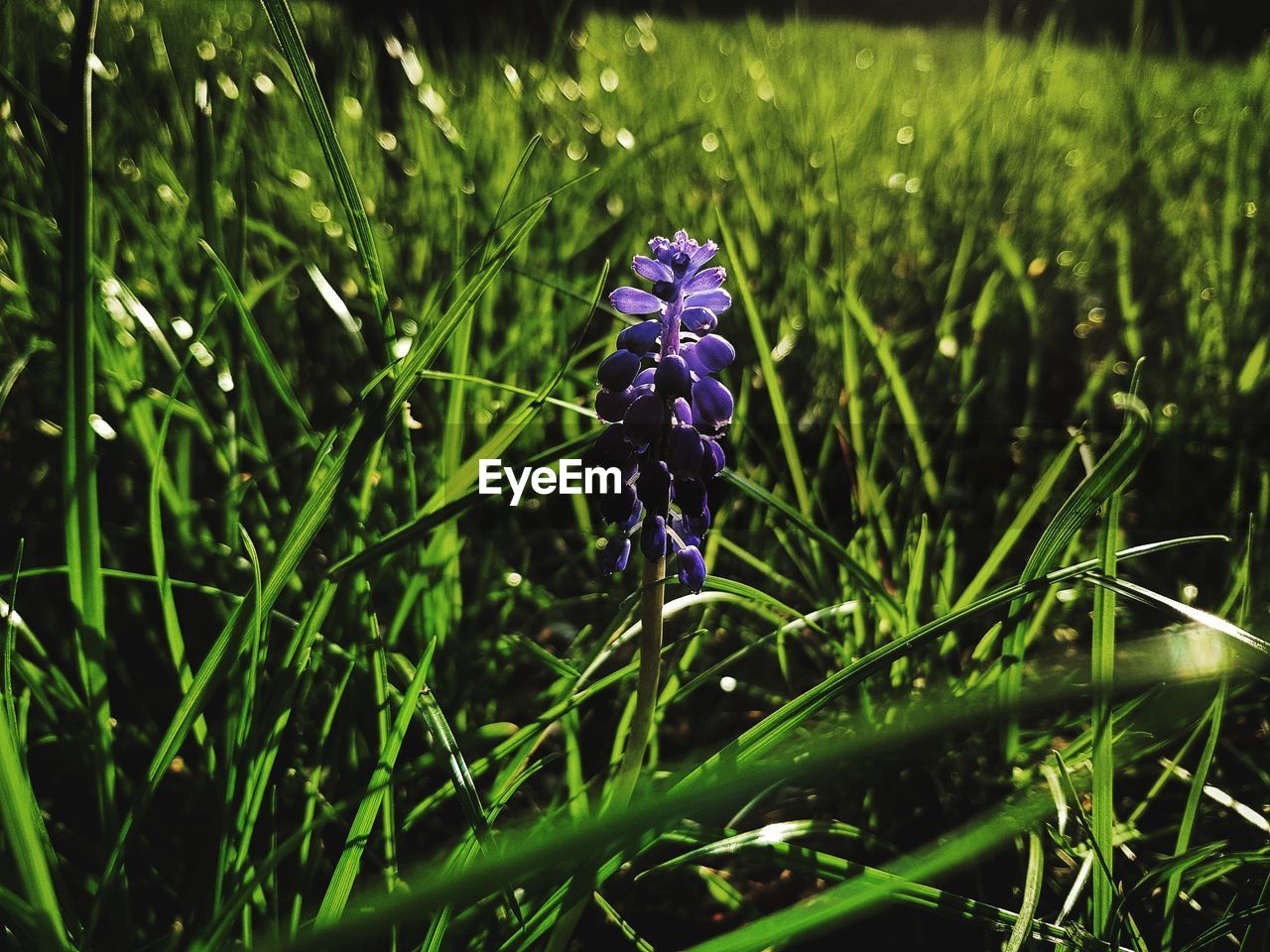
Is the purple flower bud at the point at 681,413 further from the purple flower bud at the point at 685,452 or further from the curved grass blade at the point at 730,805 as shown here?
the curved grass blade at the point at 730,805

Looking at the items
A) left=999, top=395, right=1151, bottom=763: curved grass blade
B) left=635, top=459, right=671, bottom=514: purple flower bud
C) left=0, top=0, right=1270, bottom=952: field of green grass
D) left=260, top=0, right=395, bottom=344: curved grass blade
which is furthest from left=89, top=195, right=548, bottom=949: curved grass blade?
left=999, top=395, right=1151, bottom=763: curved grass blade

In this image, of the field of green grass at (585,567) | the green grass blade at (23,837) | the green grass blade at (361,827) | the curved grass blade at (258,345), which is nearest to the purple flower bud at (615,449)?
the field of green grass at (585,567)

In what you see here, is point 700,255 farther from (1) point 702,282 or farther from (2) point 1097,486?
(2) point 1097,486

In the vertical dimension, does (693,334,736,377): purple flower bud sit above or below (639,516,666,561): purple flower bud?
above

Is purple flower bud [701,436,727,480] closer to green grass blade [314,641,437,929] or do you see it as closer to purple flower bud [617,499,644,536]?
purple flower bud [617,499,644,536]

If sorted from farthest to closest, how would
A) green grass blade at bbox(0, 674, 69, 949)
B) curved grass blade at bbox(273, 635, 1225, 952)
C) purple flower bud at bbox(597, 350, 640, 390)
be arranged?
purple flower bud at bbox(597, 350, 640, 390), green grass blade at bbox(0, 674, 69, 949), curved grass blade at bbox(273, 635, 1225, 952)

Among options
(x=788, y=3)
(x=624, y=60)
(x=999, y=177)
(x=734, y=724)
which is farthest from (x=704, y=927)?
(x=788, y=3)

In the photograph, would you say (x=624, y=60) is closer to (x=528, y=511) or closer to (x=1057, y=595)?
(x=528, y=511)
